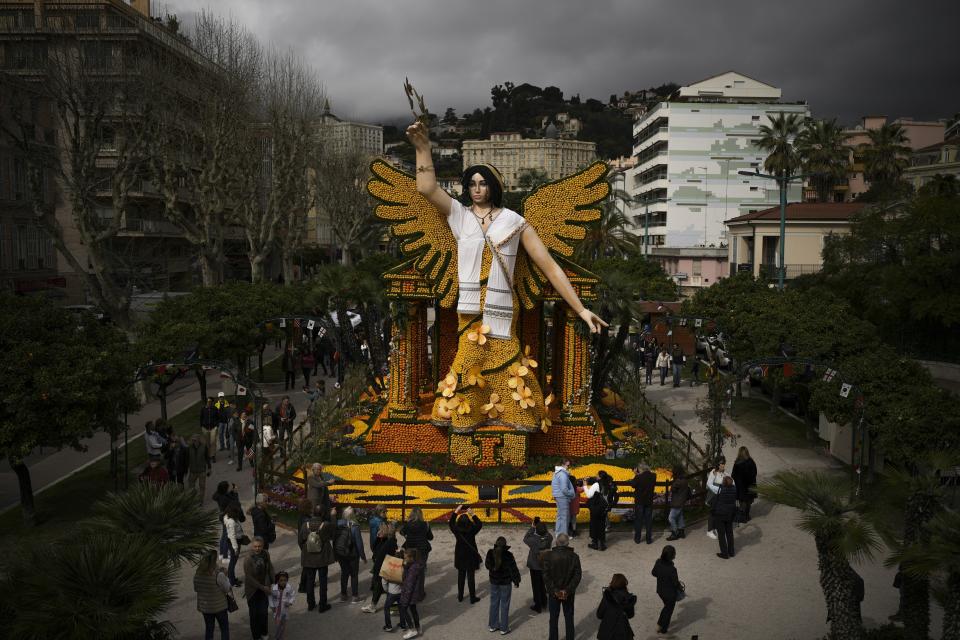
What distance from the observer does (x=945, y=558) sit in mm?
8383

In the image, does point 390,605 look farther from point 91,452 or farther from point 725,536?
point 91,452

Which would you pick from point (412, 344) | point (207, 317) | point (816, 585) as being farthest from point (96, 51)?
point (816, 585)

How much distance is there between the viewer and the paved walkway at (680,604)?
11.9m

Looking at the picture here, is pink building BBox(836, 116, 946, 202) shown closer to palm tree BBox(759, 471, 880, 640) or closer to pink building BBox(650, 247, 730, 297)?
pink building BBox(650, 247, 730, 297)

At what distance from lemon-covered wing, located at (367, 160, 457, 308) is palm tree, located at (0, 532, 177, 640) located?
12.6 m

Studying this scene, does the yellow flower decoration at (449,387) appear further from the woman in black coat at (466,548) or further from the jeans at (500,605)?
the jeans at (500,605)

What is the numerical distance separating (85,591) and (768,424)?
72.5 ft

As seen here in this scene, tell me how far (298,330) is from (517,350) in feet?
56.9

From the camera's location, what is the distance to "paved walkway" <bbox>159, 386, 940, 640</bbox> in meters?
11.9

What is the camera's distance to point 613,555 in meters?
14.9

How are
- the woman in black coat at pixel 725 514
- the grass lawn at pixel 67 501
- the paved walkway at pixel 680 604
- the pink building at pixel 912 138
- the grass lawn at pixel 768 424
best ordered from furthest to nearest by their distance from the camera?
the pink building at pixel 912 138 < the grass lawn at pixel 768 424 < the grass lawn at pixel 67 501 < the woman in black coat at pixel 725 514 < the paved walkway at pixel 680 604

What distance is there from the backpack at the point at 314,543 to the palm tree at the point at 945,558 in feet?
25.2

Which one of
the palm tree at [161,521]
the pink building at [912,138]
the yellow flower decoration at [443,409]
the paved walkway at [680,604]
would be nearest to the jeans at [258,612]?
the paved walkway at [680,604]

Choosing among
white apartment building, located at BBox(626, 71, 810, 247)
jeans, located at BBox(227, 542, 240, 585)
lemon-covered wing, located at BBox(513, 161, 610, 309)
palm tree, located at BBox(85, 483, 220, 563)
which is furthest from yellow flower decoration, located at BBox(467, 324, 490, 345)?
white apartment building, located at BBox(626, 71, 810, 247)
